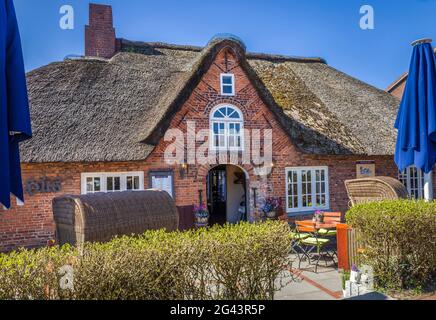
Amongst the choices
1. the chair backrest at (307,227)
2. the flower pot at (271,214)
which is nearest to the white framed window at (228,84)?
the flower pot at (271,214)

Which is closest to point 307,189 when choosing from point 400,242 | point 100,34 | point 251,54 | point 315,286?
point 315,286

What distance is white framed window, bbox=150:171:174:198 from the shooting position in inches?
418

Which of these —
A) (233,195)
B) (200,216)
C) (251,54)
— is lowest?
(200,216)

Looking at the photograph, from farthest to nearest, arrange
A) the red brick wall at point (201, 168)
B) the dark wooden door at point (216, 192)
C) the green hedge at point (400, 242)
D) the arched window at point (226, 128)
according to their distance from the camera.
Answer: the dark wooden door at point (216, 192) < the arched window at point (226, 128) < the red brick wall at point (201, 168) < the green hedge at point (400, 242)

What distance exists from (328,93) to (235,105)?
18.3 feet

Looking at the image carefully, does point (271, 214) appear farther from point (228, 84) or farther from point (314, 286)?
point (314, 286)

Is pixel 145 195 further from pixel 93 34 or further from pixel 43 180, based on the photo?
pixel 93 34

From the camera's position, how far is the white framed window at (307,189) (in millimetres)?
12328

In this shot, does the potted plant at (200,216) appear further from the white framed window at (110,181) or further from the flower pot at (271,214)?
the flower pot at (271,214)

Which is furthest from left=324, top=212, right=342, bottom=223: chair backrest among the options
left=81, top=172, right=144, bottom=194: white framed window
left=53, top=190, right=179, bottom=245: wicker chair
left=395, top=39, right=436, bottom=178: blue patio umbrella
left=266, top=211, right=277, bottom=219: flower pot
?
left=81, top=172, right=144, bottom=194: white framed window

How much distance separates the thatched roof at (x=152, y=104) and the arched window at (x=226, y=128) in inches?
43.3

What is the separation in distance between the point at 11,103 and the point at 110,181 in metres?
6.63

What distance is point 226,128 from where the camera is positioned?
11688 mm

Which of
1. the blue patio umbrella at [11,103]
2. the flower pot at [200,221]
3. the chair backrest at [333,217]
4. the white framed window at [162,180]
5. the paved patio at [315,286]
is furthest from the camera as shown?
the flower pot at [200,221]
